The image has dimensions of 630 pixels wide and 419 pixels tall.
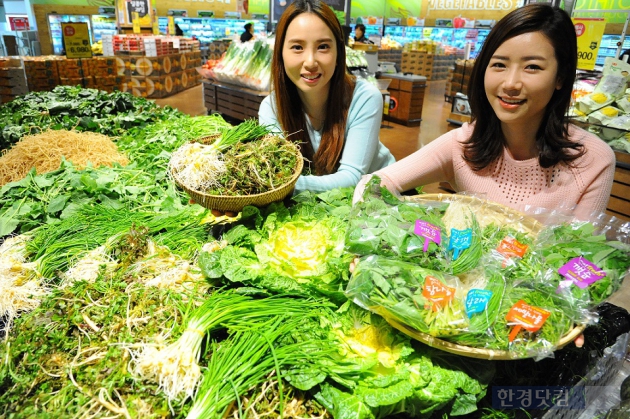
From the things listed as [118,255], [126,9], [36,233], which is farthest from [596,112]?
[126,9]

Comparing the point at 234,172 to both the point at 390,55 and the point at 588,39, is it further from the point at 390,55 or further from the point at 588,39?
the point at 390,55

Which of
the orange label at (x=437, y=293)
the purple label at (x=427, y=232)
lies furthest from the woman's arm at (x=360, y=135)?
the orange label at (x=437, y=293)

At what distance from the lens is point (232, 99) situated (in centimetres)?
611

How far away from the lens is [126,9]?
856 cm

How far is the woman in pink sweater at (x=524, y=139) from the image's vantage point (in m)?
1.49

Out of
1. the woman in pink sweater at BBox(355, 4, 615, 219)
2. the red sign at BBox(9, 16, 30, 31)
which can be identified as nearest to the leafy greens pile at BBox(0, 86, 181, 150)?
the woman in pink sweater at BBox(355, 4, 615, 219)

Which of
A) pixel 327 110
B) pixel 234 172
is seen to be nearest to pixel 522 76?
pixel 327 110

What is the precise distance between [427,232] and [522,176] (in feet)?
2.68

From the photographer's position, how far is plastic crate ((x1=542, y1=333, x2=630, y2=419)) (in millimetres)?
1350

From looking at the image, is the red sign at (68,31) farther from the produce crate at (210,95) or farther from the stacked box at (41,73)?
the produce crate at (210,95)

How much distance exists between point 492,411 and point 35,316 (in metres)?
1.43

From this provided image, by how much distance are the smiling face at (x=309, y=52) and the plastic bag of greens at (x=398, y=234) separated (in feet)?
2.93

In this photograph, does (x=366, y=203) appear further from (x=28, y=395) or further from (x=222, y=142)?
(x=28, y=395)

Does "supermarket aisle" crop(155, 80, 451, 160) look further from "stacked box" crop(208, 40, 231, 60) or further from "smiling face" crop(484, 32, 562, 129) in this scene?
"smiling face" crop(484, 32, 562, 129)
